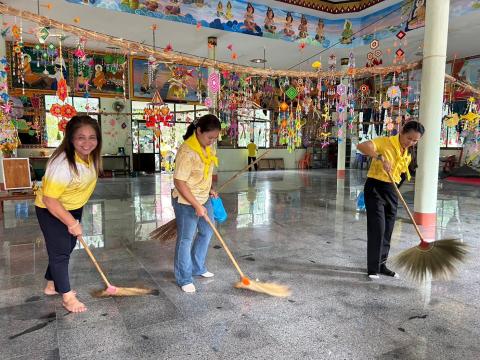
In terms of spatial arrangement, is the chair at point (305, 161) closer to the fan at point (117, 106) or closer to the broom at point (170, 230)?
the fan at point (117, 106)

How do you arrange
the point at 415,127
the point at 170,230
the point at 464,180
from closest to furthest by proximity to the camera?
the point at 415,127 < the point at 170,230 < the point at 464,180

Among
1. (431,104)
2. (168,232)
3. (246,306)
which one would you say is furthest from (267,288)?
(431,104)

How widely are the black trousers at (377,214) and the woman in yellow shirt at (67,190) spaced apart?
92.7 inches

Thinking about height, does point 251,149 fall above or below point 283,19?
below

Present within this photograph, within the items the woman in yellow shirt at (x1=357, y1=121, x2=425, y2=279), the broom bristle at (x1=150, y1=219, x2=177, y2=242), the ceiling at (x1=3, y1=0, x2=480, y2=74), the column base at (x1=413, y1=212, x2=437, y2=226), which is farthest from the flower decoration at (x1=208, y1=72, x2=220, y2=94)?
the woman in yellow shirt at (x1=357, y1=121, x2=425, y2=279)

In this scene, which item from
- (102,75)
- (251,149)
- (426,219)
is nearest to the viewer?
(426,219)

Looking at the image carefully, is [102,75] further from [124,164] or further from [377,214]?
[377,214]

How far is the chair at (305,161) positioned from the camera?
18.2m

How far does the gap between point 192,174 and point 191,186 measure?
97mm

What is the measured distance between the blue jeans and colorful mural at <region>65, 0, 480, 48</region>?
6784 millimetres

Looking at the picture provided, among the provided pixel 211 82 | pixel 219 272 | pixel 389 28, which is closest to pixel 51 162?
pixel 219 272

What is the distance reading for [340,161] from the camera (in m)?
12.8

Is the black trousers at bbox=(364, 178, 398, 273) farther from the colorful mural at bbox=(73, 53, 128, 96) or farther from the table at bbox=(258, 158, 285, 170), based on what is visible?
the table at bbox=(258, 158, 285, 170)

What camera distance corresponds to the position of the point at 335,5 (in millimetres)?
9875
